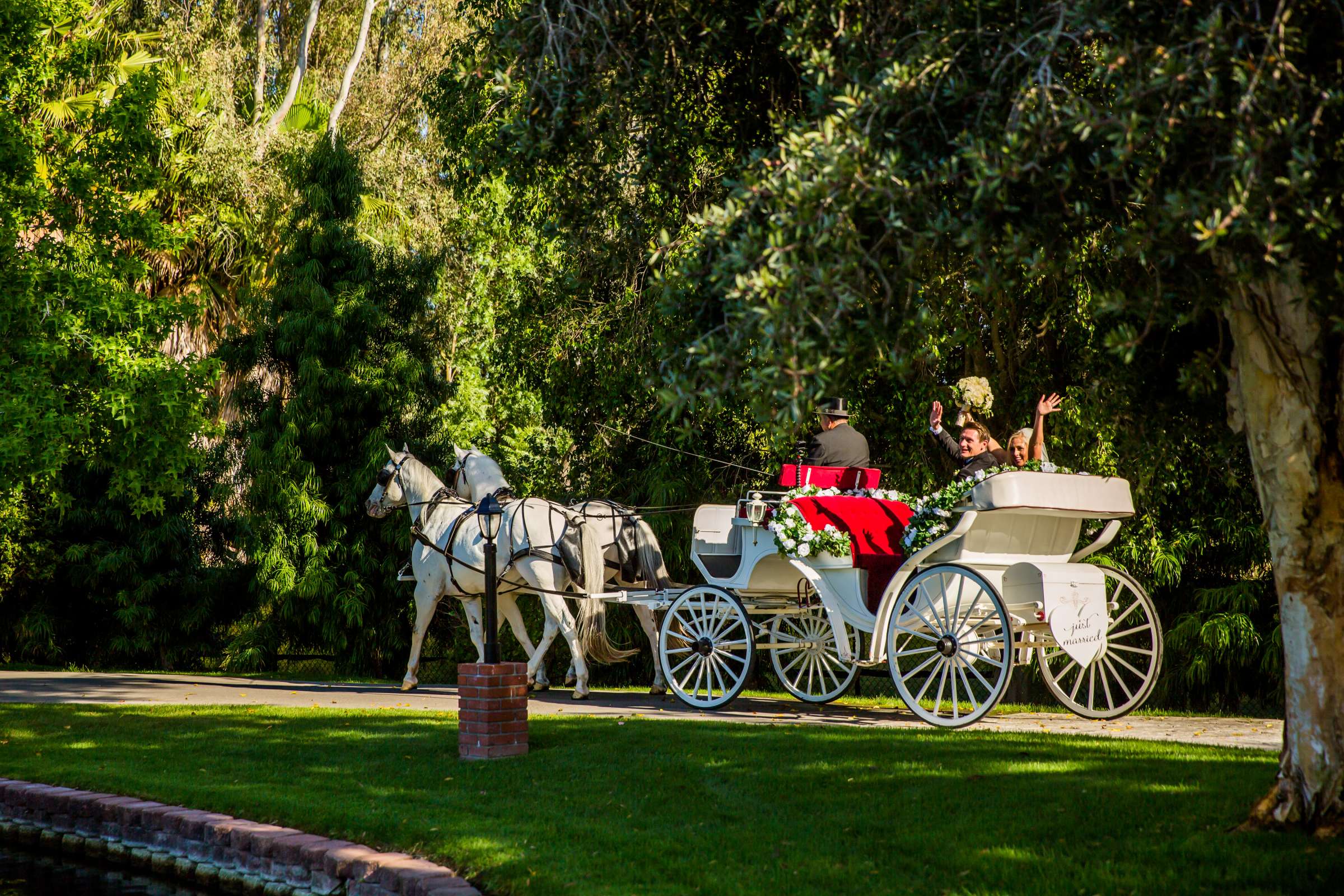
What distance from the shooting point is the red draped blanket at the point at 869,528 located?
31.2 feet

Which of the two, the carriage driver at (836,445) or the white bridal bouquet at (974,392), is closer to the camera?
the white bridal bouquet at (974,392)

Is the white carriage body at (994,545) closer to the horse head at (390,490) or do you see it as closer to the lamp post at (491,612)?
the lamp post at (491,612)

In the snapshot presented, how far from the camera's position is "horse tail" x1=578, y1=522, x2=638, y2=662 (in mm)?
12195

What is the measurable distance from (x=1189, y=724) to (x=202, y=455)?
1060 centimetres

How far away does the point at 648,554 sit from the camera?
1284cm

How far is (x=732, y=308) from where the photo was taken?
5055mm

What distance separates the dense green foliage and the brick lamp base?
8.25ft

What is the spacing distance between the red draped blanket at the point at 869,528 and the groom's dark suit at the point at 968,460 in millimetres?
550

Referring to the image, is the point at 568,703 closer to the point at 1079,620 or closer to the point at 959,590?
the point at 959,590

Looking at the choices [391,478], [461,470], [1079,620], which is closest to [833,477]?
[1079,620]

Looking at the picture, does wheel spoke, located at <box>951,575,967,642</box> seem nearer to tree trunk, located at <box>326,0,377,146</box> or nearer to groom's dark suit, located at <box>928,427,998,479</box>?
groom's dark suit, located at <box>928,427,998,479</box>

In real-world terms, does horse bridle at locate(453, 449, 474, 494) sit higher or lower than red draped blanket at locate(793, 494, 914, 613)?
higher

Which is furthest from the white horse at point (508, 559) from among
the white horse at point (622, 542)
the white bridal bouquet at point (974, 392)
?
the white bridal bouquet at point (974, 392)

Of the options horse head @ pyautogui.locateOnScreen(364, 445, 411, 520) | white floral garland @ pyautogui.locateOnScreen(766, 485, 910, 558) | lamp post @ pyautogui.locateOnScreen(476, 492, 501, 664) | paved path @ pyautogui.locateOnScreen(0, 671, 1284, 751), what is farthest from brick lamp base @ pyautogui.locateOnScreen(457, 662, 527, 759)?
horse head @ pyautogui.locateOnScreen(364, 445, 411, 520)
